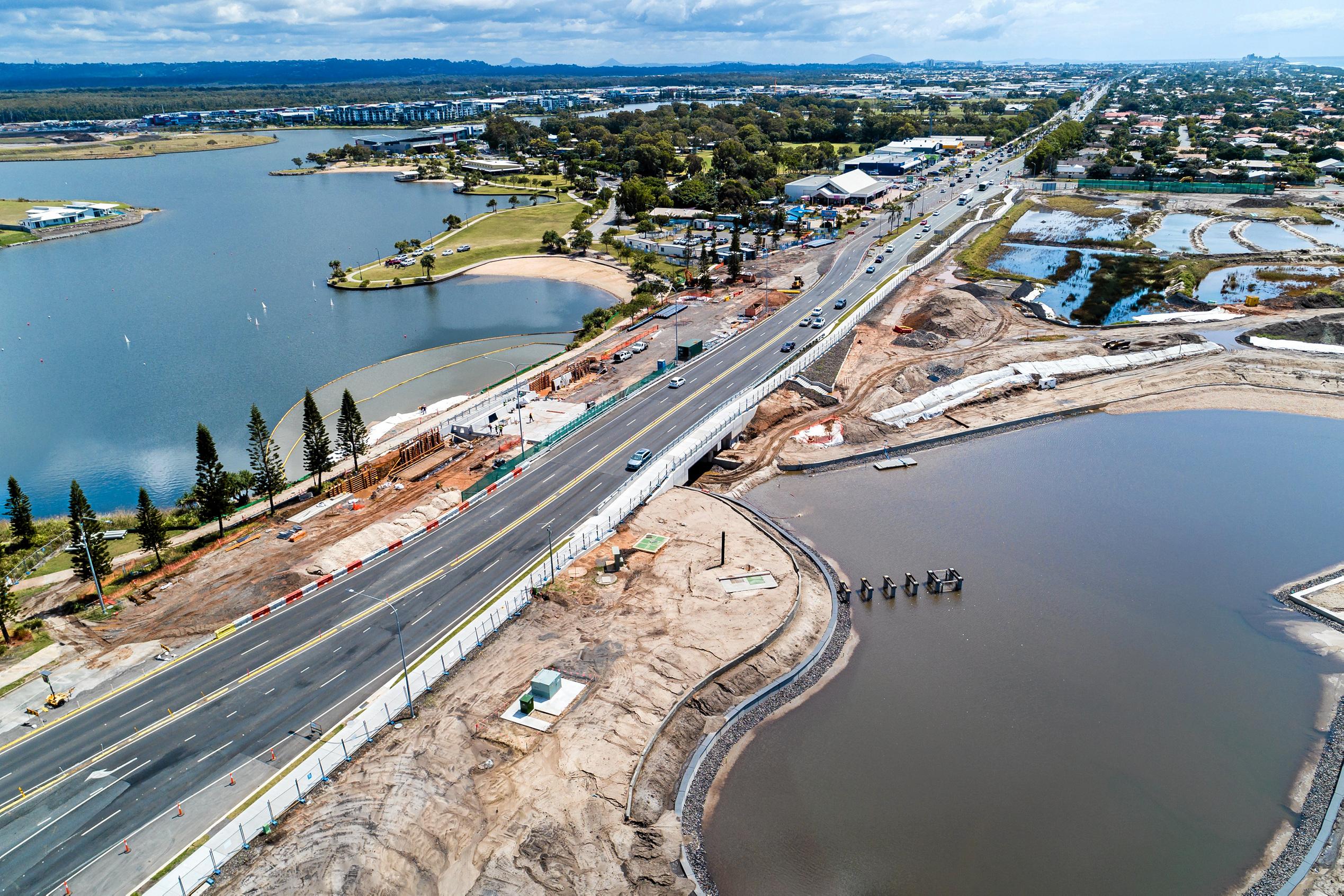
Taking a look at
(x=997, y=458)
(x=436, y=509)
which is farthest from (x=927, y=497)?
(x=436, y=509)

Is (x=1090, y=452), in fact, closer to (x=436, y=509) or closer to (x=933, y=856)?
(x=933, y=856)

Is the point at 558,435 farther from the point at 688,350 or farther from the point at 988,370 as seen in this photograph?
the point at 988,370

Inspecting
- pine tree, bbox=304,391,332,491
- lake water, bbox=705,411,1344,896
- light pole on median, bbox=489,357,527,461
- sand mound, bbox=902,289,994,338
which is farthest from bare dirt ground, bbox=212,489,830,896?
sand mound, bbox=902,289,994,338

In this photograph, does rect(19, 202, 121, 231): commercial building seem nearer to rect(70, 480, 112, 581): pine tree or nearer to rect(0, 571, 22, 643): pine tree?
rect(70, 480, 112, 581): pine tree

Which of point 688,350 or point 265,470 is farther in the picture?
point 688,350

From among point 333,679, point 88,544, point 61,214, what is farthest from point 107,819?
point 61,214

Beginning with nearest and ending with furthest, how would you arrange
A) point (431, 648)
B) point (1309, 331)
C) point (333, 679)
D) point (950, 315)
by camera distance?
1. point (333, 679)
2. point (431, 648)
3. point (1309, 331)
4. point (950, 315)
